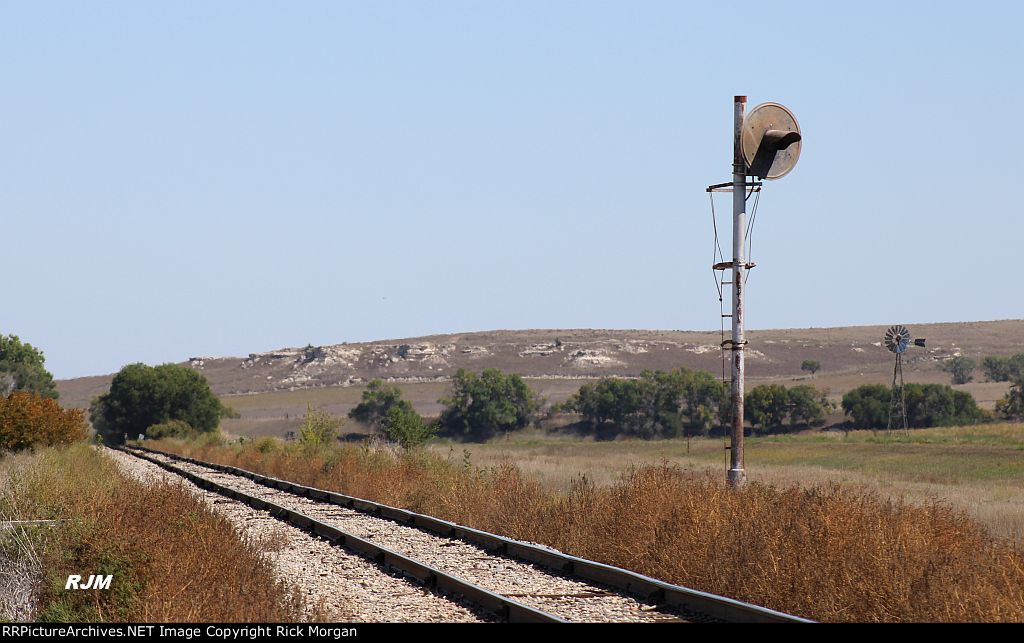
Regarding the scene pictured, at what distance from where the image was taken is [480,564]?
548 inches

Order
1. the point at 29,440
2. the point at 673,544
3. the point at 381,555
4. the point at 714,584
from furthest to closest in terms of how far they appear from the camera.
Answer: the point at 29,440
the point at 381,555
the point at 673,544
the point at 714,584

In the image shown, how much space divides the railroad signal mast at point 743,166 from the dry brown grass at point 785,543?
5.22 ft

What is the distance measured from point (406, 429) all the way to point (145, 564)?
85.4ft

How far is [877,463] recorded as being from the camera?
52.6 m

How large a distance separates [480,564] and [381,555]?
1255 millimetres

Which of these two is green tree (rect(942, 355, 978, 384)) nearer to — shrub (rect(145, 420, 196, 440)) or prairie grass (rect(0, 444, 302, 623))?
shrub (rect(145, 420, 196, 440))

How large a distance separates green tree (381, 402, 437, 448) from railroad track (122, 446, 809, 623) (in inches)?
608

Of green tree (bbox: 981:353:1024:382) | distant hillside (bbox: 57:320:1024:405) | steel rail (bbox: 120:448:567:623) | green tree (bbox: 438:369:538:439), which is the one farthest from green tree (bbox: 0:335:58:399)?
green tree (bbox: 981:353:1024:382)

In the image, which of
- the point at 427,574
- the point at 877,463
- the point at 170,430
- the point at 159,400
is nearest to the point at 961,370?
the point at 877,463

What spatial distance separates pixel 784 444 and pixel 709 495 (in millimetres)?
60225
